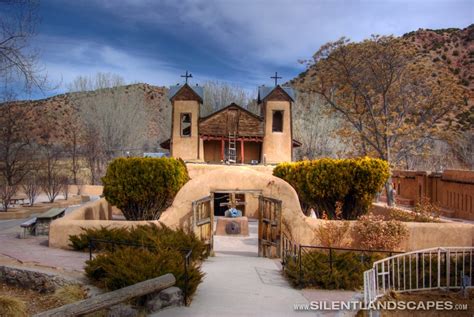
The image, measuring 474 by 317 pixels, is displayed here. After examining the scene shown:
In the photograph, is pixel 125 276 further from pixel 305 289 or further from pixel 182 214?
pixel 182 214

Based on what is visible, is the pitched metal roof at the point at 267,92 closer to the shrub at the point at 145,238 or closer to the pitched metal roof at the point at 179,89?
the pitched metal roof at the point at 179,89

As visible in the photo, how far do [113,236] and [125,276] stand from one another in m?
4.89

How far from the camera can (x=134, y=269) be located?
877 centimetres

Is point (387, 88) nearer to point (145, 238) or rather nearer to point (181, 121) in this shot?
point (181, 121)

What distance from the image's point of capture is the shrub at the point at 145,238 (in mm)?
11891

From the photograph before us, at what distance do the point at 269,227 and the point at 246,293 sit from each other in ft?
17.8

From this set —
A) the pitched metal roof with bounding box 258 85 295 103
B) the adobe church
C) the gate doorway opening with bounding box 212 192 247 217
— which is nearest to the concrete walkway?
the gate doorway opening with bounding box 212 192 247 217

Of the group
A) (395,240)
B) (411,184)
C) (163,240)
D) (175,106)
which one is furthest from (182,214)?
(411,184)

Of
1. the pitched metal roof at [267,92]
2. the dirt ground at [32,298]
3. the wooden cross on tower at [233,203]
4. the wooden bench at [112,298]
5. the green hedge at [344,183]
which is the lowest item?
the dirt ground at [32,298]

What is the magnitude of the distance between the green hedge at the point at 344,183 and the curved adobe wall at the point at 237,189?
6.62 ft

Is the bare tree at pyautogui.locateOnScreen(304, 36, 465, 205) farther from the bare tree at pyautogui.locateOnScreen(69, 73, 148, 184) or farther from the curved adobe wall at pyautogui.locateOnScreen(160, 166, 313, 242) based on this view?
the bare tree at pyautogui.locateOnScreen(69, 73, 148, 184)

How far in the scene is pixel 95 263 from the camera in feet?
31.1

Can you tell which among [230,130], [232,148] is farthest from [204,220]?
[230,130]

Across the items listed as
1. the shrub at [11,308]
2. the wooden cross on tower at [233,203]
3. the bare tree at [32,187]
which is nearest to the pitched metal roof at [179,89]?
the wooden cross on tower at [233,203]
